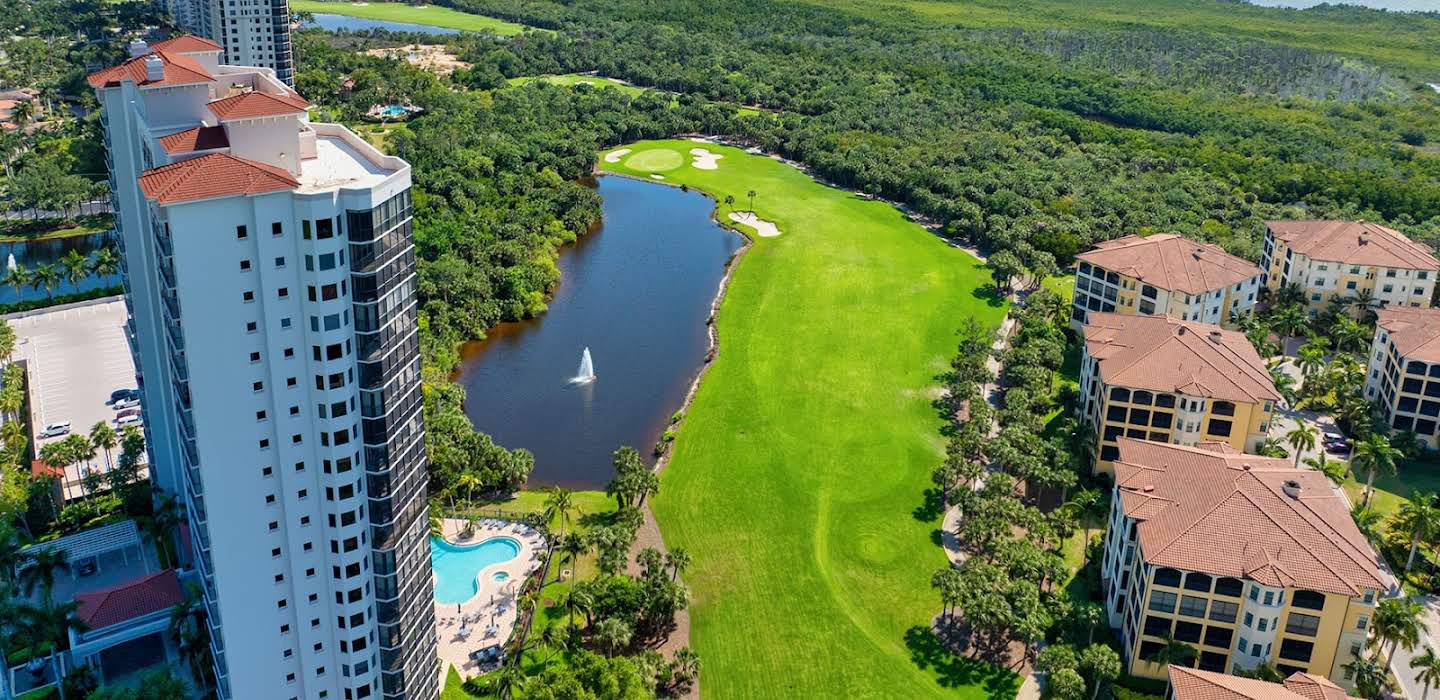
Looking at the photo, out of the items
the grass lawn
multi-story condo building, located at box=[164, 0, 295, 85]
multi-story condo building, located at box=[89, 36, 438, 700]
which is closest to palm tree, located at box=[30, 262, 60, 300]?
multi-story condo building, located at box=[164, 0, 295, 85]

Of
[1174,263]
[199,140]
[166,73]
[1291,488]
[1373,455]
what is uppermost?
[166,73]

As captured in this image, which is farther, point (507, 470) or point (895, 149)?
point (895, 149)

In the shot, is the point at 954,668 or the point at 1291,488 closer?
the point at 954,668

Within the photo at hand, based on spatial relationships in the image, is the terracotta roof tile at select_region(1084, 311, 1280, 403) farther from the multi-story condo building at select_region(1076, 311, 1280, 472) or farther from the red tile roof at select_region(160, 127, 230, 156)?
the red tile roof at select_region(160, 127, 230, 156)

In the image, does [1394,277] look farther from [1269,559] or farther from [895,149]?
[895,149]

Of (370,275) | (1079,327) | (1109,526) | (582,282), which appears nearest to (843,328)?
(1079,327)

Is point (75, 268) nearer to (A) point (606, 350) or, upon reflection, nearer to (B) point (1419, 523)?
(A) point (606, 350)

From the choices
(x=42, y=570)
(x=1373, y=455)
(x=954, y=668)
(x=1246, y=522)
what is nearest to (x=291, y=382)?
(x=42, y=570)
